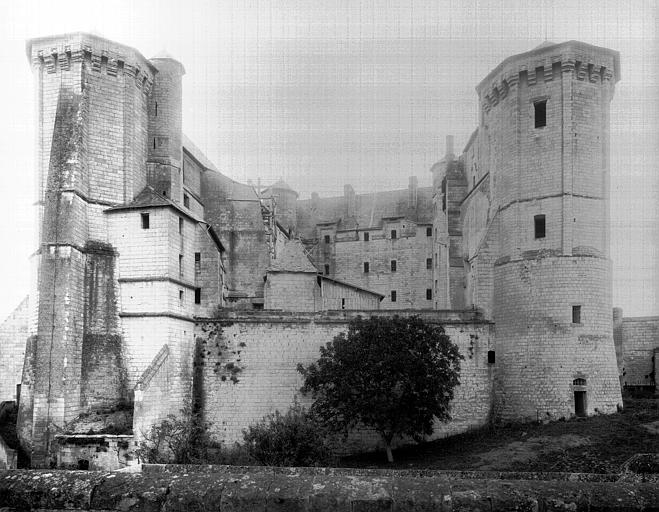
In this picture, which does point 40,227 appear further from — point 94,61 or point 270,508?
point 270,508

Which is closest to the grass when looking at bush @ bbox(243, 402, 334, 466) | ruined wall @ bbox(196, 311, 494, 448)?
ruined wall @ bbox(196, 311, 494, 448)

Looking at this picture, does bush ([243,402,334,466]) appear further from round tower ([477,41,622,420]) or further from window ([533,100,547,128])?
window ([533,100,547,128])

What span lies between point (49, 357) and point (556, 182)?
2413 centimetres

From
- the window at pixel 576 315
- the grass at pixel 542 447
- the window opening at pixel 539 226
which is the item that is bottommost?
the grass at pixel 542 447

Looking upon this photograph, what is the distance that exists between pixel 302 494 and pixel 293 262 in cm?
2911

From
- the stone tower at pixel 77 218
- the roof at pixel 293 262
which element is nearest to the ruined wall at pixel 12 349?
the stone tower at pixel 77 218

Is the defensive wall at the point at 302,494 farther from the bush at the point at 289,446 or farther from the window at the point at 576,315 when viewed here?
the window at the point at 576,315

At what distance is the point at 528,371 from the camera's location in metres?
27.9

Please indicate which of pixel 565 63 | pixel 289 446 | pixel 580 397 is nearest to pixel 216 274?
pixel 289 446

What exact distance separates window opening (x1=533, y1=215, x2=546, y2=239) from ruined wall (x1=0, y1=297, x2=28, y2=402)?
26.0m

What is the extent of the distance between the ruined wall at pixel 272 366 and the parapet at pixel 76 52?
13.4 m

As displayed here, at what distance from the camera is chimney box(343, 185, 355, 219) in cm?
6217

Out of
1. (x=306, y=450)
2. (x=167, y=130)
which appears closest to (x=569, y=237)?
(x=306, y=450)

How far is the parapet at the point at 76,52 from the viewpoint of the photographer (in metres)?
27.5
